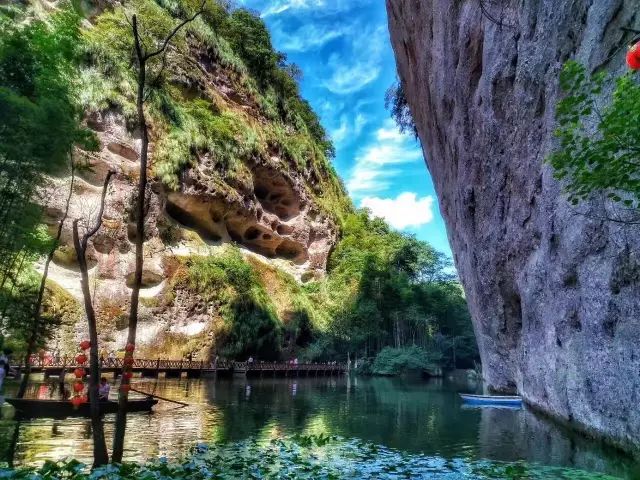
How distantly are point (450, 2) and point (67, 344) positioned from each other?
25160 millimetres

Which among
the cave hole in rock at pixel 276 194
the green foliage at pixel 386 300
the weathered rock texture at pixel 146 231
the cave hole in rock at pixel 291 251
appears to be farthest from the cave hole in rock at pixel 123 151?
the green foliage at pixel 386 300

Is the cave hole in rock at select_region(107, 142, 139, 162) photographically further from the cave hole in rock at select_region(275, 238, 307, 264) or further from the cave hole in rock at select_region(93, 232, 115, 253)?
the cave hole in rock at select_region(275, 238, 307, 264)

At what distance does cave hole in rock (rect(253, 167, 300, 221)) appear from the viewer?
44.2 metres

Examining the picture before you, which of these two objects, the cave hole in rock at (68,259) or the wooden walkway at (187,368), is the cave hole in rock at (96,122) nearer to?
the cave hole in rock at (68,259)

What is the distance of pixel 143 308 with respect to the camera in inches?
1192

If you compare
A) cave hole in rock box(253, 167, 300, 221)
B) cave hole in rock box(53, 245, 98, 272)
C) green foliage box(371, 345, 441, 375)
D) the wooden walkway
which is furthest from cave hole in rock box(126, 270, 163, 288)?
green foliage box(371, 345, 441, 375)

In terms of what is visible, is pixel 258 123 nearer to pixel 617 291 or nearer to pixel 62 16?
pixel 62 16

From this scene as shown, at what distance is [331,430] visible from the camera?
1455 cm

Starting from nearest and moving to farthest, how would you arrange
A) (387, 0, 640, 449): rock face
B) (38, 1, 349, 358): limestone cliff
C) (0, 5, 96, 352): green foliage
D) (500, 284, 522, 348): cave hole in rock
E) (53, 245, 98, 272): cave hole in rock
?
(387, 0, 640, 449): rock face
(0, 5, 96, 352): green foliage
(500, 284, 522, 348): cave hole in rock
(53, 245, 98, 272): cave hole in rock
(38, 1, 349, 358): limestone cliff

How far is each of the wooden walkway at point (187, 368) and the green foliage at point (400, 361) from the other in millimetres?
7184

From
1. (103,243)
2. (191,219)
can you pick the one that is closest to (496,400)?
(103,243)

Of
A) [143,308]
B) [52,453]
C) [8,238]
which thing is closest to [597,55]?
[52,453]

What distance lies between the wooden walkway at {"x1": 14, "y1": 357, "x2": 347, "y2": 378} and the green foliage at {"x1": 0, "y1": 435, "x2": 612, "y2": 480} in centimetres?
1375

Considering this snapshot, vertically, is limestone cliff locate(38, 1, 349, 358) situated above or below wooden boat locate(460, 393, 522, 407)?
above
